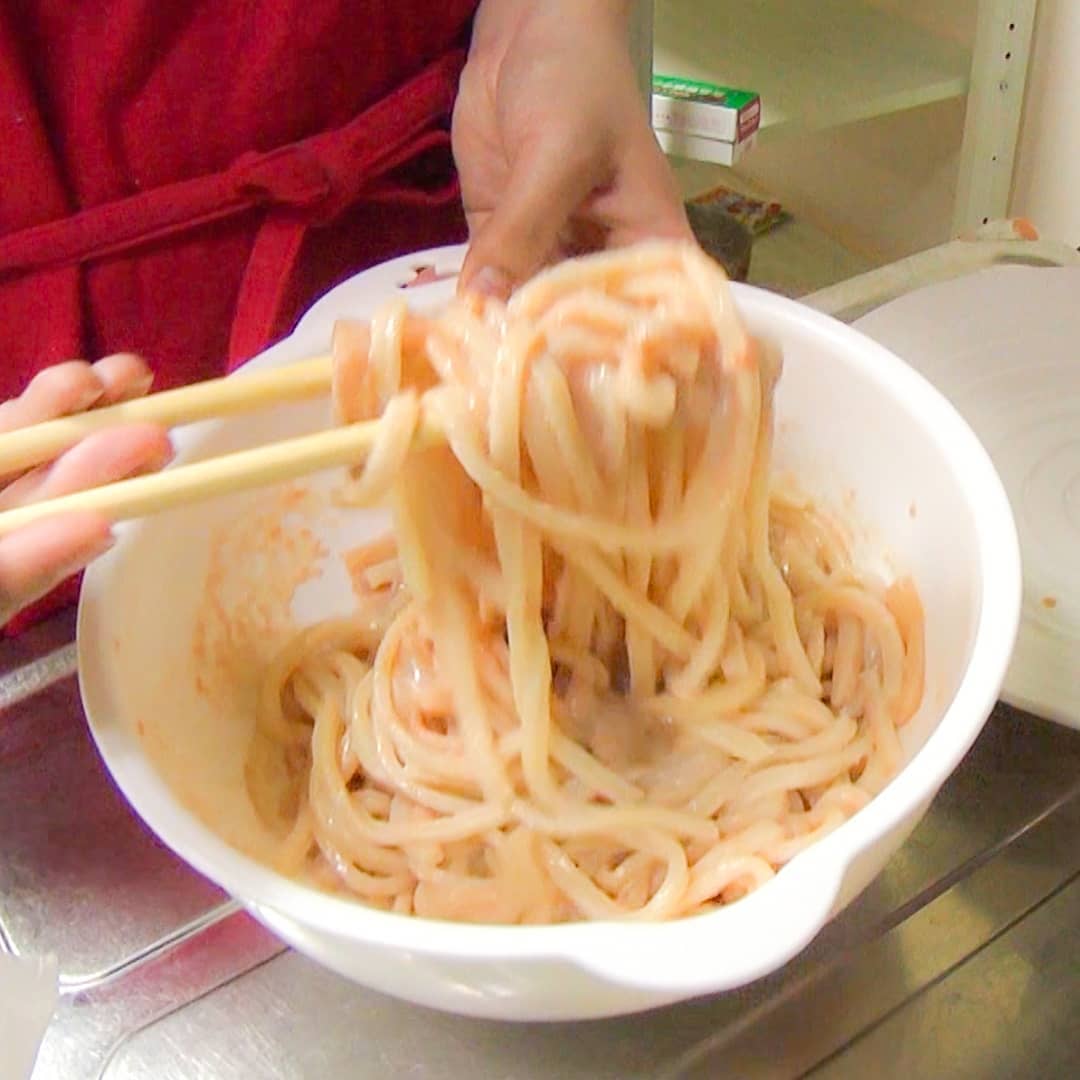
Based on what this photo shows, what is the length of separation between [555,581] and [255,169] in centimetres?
36

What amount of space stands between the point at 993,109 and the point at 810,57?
0.76 feet

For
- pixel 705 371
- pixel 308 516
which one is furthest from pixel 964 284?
pixel 308 516

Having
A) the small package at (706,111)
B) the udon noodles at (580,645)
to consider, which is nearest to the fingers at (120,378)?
the udon noodles at (580,645)

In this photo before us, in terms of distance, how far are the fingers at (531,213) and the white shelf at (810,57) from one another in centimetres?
71

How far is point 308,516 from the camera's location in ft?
2.90

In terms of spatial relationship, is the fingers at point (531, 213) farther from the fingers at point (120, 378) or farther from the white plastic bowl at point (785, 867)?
the fingers at point (120, 378)

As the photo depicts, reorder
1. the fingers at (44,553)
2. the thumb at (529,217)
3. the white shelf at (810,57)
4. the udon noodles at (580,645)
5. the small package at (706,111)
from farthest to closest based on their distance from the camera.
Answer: the white shelf at (810,57) → the small package at (706,111) → the thumb at (529,217) → the udon noodles at (580,645) → the fingers at (44,553)

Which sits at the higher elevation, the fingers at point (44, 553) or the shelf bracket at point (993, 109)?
the fingers at point (44, 553)

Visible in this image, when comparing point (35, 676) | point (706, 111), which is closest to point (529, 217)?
point (35, 676)

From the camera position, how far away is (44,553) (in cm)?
53

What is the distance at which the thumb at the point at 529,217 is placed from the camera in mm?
756

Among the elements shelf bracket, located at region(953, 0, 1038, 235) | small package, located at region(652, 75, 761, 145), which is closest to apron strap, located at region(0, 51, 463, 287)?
small package, located at region(652, 75, 761, 145)

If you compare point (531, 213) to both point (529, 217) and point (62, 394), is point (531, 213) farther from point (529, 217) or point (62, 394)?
point (62, 394)

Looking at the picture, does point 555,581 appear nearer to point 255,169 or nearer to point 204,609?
point 204,609
